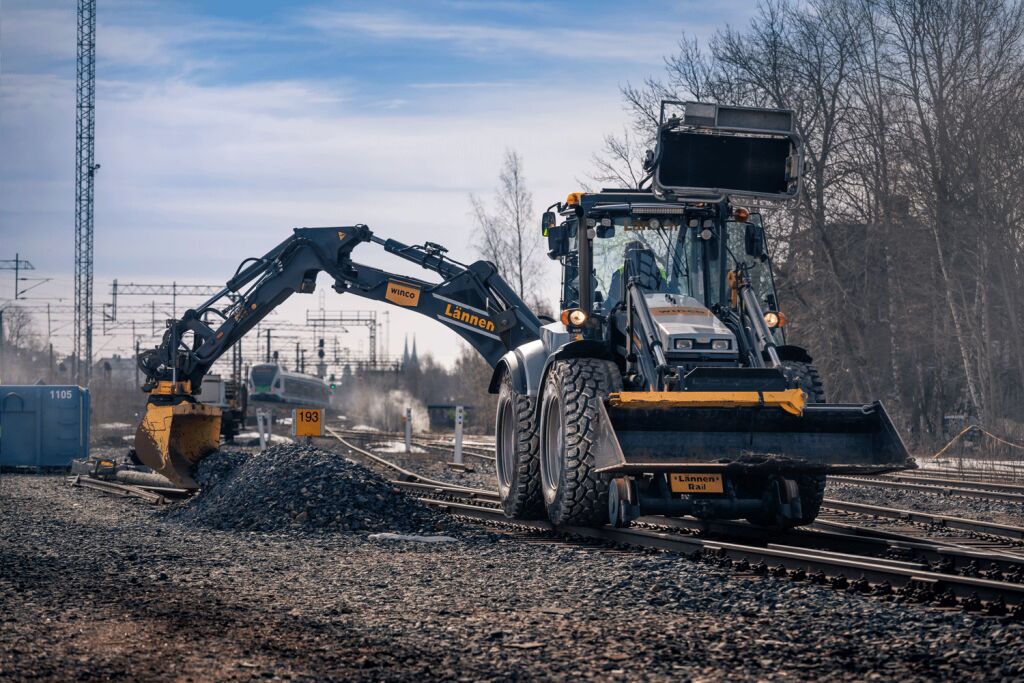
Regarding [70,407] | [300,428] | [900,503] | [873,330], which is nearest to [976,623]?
[900,503]

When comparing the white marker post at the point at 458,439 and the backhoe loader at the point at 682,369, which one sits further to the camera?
the white marker post at the point at 458,439

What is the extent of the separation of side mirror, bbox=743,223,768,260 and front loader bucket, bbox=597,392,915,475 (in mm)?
1812

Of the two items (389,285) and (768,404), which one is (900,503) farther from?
(389,285)

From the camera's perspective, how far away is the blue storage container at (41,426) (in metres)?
28.3

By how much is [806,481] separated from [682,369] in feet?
7.29

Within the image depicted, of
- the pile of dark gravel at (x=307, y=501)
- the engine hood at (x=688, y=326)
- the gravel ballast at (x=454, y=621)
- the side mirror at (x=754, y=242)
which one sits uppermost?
the side mirror at (x=754, y=242)

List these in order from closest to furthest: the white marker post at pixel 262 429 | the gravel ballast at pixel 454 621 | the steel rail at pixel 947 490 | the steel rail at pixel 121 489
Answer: the gravel ballast at pixel 454 621 → the steel rail at pixel 947 490 → the steel rail at pixel 121 489 → the white marker post at pixel 262 429

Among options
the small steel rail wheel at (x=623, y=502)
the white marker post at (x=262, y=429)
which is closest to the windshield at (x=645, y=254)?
the small steel rail wheel at (x=623, y=502)

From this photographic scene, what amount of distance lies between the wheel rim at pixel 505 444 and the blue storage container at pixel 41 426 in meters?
17.0

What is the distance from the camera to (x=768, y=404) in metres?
10.8

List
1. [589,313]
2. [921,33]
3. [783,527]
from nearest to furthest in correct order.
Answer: [783,527] < [589,313] < [921,33]

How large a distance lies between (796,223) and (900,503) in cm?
2142

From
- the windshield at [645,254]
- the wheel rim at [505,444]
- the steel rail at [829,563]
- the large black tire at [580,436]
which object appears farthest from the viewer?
the wheel rim at [505,444]

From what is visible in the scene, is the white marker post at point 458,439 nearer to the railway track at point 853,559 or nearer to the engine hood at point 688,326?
the railway track at point 853,559
